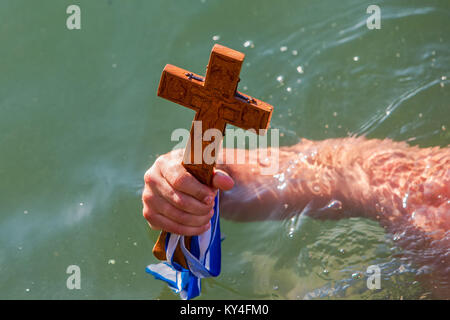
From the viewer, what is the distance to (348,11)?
3.58m

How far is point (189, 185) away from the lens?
170 cm

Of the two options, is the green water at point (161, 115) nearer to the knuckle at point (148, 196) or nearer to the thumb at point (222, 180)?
the knuckle at point (148, 196)

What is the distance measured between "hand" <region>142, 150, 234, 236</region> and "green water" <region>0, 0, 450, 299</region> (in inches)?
36.7

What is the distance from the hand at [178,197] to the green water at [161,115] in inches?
36.7

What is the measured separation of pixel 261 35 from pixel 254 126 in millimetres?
2091

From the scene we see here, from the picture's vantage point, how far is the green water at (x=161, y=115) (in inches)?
105

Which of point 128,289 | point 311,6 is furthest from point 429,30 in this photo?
point 128,289

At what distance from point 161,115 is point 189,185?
60.1 inches

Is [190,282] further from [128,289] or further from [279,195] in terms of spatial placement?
[279,195]

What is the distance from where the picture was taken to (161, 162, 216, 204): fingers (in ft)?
5.57
